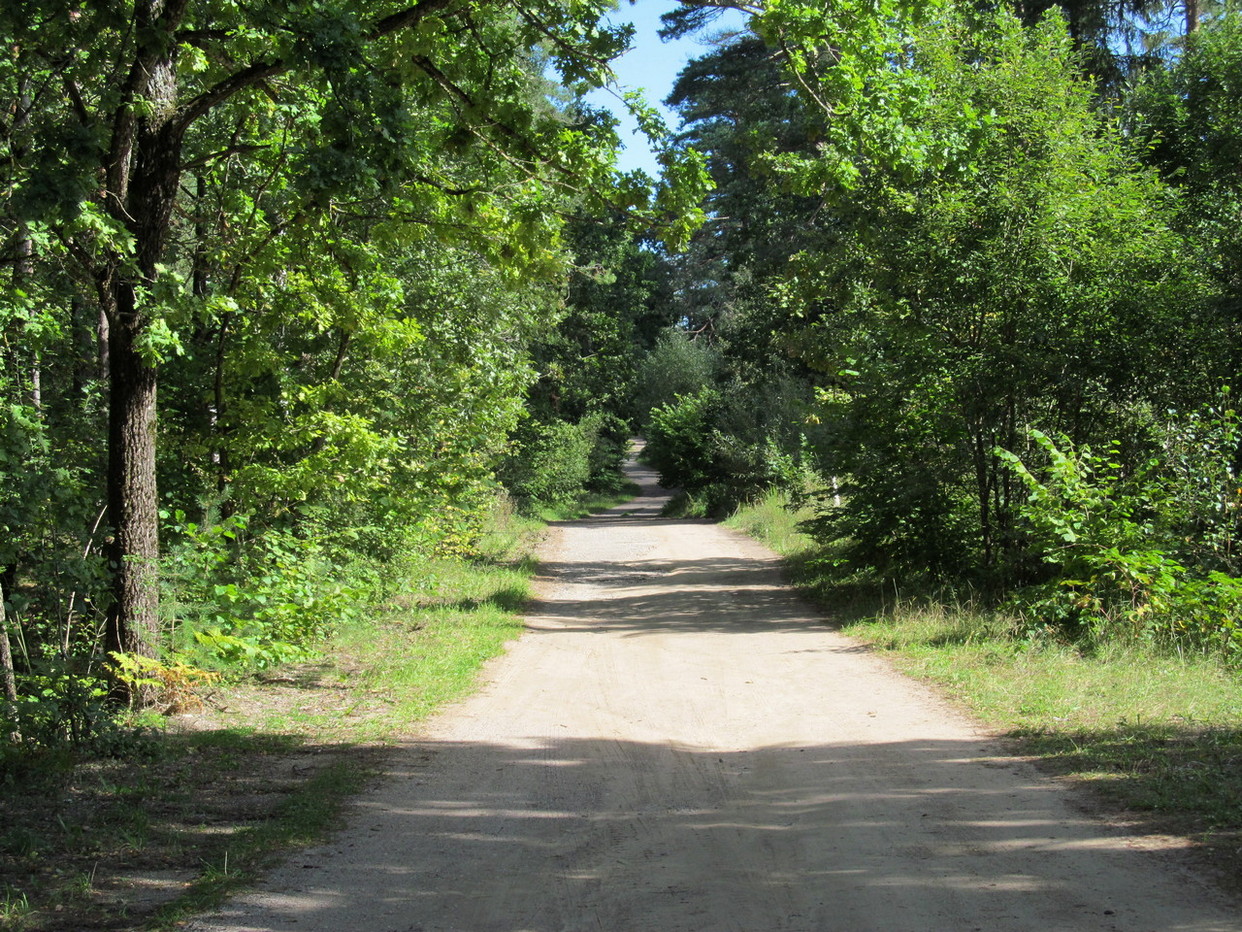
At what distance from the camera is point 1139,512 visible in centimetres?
1095

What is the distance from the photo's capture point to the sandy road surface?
14.9ft

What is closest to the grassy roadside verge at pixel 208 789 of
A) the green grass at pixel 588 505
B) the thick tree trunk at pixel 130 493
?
the thick tree trunk at pixel 130 493

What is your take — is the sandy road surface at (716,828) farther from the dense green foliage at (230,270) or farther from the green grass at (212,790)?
the dense green foliage at (230,270)

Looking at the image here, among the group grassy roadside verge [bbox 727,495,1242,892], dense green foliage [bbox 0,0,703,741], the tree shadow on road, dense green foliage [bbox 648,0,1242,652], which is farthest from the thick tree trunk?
grassy roadside verge [bbox 727,495,1242,892]

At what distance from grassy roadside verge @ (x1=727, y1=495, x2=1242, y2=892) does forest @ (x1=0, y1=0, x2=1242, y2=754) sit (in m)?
0.76

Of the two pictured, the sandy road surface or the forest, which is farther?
the forest

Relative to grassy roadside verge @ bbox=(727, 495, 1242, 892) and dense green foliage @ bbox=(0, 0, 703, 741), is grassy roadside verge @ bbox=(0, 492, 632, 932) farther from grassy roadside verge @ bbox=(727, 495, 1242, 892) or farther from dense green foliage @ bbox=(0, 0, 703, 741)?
grassy roadside verge @ bbox=(727, 495, 1242, 892)

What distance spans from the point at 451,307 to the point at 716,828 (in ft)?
36.5

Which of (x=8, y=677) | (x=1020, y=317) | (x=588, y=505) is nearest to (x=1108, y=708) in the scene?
(x=1020, y=317)

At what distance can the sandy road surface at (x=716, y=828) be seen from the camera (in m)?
4.53

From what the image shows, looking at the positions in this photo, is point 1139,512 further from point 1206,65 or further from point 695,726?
point 1206,65

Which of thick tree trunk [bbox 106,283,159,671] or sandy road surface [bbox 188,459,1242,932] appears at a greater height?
thick tree trunk [bbox 106,283,159,671]

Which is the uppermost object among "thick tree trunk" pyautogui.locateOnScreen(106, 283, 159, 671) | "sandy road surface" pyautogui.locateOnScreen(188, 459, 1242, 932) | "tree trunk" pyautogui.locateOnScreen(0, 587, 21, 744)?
"thick tree trunk" pyautogui.locateOnScreen(106, 283, 159, 671)

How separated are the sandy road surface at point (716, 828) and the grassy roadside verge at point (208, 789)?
0.31 metres
